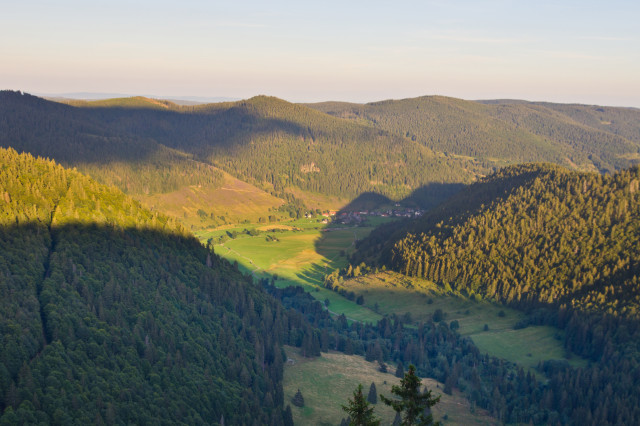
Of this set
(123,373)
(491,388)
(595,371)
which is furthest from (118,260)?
(595,371)

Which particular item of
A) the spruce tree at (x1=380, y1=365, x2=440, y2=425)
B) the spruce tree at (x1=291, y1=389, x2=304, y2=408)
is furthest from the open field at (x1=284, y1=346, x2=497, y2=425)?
the spruce tree at (x1=380, y1=365, x2=440, y2=425)

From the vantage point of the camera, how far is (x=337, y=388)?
139 m

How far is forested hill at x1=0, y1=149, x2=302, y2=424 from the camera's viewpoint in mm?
102375

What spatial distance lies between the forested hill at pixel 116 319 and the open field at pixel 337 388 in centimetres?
616

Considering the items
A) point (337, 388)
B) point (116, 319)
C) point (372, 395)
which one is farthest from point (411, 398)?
point (116, 319)

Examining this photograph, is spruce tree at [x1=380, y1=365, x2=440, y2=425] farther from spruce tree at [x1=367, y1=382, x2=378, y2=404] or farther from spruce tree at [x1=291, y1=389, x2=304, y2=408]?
spruce tree at [x1=367, y1=382, x2=378, y2=404]

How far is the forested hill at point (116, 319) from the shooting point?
102375mm

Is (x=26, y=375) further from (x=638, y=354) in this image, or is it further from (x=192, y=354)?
(x=638, y=354)

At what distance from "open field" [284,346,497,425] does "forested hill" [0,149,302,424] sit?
616 cm

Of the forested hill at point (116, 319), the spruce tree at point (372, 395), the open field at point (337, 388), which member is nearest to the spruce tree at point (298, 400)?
the open field at point (337, 388)

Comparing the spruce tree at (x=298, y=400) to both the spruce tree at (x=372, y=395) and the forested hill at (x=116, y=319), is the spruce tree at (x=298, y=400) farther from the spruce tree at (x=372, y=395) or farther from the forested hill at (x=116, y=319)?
the spruce tree at (x=372, y=395)

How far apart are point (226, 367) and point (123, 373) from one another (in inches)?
1102

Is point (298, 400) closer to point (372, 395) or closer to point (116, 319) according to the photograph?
point (372, 395)

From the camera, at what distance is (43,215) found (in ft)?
550
